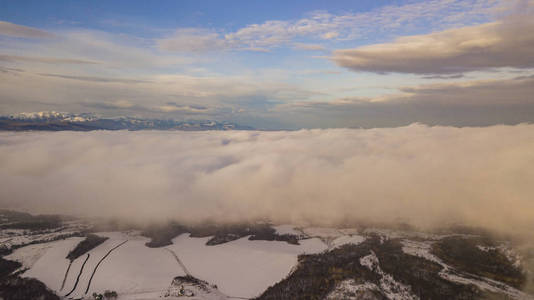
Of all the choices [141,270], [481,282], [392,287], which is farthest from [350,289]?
[141,270]

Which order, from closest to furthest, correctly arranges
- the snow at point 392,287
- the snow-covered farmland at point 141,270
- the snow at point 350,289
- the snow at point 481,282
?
the snow at point 350,289, the snow at point 392,287, the snow at point 481,282, the snow-covered farmland at point 141,270

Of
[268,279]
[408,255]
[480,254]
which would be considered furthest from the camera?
[480,254]

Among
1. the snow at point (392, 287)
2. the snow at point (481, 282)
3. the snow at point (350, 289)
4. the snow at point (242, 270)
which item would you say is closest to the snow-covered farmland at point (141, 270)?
the snow at point (242, 270)

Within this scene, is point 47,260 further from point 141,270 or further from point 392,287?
point 392,287

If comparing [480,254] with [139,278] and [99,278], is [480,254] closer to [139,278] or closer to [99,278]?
[139,278]

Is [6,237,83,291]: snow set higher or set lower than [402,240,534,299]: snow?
lower

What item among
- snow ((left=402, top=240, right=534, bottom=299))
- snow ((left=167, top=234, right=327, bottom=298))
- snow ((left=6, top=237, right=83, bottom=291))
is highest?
snow ((left=402, top=240, right=534, bottom=299))

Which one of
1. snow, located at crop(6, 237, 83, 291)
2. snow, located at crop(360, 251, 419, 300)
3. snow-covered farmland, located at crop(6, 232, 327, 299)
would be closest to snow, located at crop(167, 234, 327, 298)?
snow-covered farmland, located at crop(6, 232, 327, 299)

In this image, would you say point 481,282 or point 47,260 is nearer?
point 481,282

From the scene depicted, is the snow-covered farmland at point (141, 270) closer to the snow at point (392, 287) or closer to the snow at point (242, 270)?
the snow at point (242, 270)

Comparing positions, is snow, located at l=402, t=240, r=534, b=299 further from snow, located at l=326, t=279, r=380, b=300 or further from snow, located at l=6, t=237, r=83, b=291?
snow, located at l=6, t=237, r=83, b=291

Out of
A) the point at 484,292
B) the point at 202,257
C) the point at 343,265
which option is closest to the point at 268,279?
the point at 343,265
